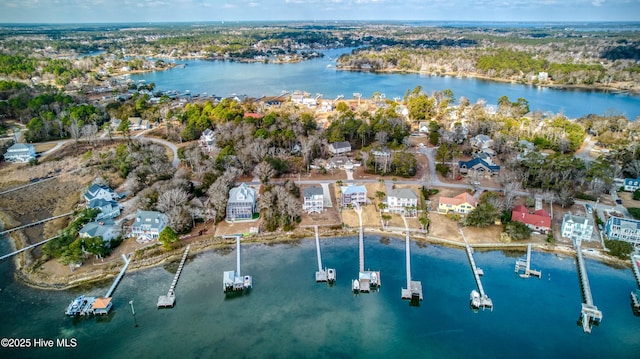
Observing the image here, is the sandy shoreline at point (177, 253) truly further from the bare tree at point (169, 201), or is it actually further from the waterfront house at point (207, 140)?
the waterfront house at point (207, 140)

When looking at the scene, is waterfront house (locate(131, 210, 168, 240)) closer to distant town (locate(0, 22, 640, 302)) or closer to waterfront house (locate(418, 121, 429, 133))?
distant town (locate(0, 22, 640, 302))

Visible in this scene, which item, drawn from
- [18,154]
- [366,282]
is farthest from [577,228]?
[18,154]

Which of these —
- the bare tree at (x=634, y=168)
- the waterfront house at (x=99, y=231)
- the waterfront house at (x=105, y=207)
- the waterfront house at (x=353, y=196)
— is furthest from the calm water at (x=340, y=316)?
the bare tree at (x=634, y=168)

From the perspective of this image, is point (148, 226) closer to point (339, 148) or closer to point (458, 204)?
point (339, 148)

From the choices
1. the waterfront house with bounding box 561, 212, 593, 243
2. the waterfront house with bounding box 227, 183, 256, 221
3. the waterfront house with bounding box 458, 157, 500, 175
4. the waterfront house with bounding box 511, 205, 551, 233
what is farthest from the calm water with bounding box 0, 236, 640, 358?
the waterfront house with bounding box 458, 157, 500, 175

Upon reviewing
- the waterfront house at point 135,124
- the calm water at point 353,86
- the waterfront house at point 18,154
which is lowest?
the waterfront house at point 18,154
